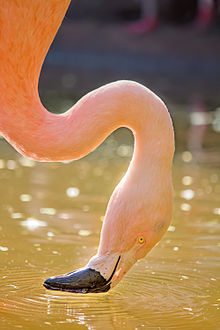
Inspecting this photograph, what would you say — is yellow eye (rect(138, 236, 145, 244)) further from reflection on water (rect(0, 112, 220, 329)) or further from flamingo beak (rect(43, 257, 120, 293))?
reflection on water (rect(0, 112, 220, 329))

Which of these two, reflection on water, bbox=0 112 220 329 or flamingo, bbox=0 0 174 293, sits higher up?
flamingo, bbox=0 0 174 293

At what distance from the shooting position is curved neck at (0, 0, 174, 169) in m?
3.40

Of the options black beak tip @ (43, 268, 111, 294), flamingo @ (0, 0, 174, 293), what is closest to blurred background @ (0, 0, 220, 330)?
black beak tip @ (43, 268, 111, 294)

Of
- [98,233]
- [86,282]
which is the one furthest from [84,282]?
[98,233]

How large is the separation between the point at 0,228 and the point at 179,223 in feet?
3.82

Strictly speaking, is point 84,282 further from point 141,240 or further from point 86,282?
point 141,240

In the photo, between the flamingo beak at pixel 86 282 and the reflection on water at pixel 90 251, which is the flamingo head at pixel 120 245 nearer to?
the flamingo beak at pixel 86 282

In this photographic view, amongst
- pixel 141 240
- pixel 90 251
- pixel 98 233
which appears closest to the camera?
pixel 141 240

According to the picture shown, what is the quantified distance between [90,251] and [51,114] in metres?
1.43

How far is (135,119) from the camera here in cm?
341

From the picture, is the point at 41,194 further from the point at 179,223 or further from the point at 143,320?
the point at 143,320

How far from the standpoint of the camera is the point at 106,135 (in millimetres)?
3463

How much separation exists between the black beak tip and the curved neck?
483 millimetres

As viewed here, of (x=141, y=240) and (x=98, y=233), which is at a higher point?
(x=141, y=240)
